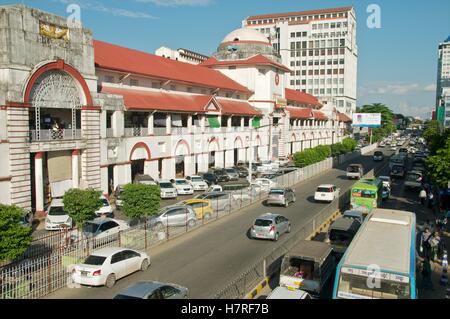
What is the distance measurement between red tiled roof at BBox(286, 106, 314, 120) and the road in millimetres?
49109

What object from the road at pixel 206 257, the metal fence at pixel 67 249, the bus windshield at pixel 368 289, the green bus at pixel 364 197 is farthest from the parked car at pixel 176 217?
the bus windshield at pixel 368 289

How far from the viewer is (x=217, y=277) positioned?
60.7 ft

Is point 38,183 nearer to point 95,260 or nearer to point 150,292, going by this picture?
point 95,260

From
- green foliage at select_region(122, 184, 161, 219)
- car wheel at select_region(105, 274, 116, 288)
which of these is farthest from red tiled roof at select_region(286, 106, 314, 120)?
car wheel at select_region(105, 274, 116, 288)

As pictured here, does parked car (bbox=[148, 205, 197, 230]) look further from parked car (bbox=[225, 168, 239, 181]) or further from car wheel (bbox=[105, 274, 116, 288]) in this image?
parked car (bbox=[225, 168, 239, 181])

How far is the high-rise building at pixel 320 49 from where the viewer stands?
13412cm

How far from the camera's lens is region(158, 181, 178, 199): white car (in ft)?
122

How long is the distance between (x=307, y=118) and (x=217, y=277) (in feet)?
233

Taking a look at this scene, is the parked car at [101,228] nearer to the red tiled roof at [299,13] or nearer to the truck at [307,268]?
the truck at [307,268]

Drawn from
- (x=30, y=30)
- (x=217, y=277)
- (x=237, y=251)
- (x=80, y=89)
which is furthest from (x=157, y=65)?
(x=217, y=277)

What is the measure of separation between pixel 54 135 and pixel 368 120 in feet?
253
